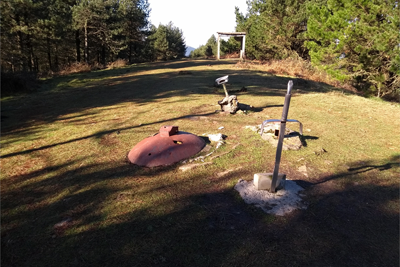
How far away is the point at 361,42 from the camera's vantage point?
10.4 metres

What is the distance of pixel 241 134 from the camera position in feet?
16.7

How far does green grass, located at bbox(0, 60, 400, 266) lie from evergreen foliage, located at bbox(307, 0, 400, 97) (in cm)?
453

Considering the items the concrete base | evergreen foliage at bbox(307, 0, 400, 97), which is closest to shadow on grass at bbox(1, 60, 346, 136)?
evergreen foliage at bbox(307, 0, 400, 97)

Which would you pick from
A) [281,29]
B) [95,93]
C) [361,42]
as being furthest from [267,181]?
[281,29]

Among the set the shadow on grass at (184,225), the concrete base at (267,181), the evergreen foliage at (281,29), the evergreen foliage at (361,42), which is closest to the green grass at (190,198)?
the shadow on grass at (184,225)

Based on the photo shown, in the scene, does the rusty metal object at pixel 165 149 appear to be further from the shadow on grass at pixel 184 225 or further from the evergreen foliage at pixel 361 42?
the evergreen foliage at pixel 361 42

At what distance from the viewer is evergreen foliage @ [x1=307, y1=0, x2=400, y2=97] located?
30.0ft

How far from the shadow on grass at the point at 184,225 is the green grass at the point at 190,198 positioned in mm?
12

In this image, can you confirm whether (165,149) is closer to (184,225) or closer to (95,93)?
(184,225)

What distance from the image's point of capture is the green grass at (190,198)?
7.23 feet

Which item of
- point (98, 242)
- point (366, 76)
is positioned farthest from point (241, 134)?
point (366, 76)

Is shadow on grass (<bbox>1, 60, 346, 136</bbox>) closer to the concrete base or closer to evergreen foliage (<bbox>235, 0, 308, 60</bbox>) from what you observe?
the concrete base

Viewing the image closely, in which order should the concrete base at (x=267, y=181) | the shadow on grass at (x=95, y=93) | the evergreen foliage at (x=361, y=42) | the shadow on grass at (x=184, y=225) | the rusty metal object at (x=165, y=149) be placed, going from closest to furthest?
the shadow on grass at (x=184, y=225)
the concrete base at (x=267, y=181)
the rusty metal object at (x=165, y=149)
the shadow on grass at (x=95, y=93)
the evergreen foliage at (x=361, y=42)

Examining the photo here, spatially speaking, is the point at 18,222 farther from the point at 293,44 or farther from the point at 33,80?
the point at 293,44
